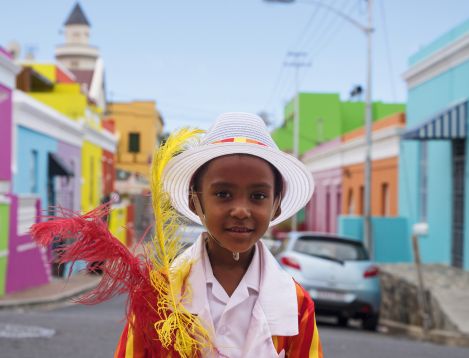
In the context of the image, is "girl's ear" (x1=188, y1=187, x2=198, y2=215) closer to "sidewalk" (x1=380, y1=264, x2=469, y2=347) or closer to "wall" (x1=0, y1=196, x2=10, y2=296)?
"sidewalk" (x1=380, y1=264, x2=469, y2=347)

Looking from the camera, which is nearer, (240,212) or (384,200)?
(240,212)

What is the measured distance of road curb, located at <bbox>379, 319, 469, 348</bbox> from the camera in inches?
388

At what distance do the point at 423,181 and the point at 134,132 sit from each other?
132 ft

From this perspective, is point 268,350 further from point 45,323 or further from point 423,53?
point 423,53

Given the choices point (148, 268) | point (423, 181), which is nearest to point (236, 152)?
point (148, 268)

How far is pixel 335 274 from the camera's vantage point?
36.3 ft

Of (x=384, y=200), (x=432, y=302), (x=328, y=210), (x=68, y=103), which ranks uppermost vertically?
(x=68, y=103)

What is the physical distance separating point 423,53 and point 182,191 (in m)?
18.2

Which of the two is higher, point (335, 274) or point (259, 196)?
point (259, 196)

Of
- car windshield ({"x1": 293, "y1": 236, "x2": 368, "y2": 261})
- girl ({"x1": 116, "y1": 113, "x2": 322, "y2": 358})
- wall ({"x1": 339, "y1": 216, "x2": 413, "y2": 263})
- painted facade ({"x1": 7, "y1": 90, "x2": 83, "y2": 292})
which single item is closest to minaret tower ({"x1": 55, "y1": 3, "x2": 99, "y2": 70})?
painted facade ({"x1": 7, "y1": 90, "x2": 83, "y2": 292})

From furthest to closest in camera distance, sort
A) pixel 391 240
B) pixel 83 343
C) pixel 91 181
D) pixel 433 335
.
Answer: pixel 91 181, pixel 391 240, pixel 433 335, pixel 83 343

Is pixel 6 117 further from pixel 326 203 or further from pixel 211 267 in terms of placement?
pixel 326 203

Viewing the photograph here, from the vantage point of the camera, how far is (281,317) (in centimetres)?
234

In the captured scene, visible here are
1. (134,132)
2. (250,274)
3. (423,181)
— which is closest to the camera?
(250,274)
